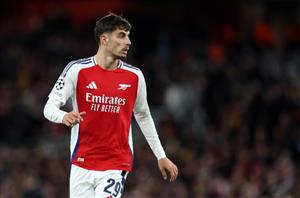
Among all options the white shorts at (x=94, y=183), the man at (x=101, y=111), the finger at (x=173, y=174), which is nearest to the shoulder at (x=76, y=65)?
the man at (x=101, y=111)

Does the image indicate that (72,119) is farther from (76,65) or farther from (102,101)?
(76,65)

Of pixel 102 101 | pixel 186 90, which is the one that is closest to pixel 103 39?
pixel 102 101

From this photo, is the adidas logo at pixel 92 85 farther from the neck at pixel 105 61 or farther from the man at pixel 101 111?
the neck at pixel 105 61

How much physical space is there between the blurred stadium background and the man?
5992 mm

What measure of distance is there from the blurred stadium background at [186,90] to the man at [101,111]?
599 cm

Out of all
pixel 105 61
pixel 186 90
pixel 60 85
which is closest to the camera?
pixel 60 85

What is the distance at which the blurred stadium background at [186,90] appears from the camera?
1861cm

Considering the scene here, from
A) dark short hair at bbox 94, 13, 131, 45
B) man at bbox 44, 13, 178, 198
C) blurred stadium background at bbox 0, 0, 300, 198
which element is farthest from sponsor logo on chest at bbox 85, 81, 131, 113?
blurred stadium background at bbox 0, 0, 300, 198

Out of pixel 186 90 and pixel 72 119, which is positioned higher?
pixel 72 119

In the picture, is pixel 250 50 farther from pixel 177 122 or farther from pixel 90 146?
pixel 90 146

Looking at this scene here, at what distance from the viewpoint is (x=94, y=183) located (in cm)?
1074

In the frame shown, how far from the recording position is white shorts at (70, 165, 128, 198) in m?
10.7

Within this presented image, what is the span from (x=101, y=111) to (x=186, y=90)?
1104 cm

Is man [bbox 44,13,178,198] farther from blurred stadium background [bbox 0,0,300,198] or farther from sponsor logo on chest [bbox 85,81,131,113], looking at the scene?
blurred stadium background [bbox 0,0,300,198]
